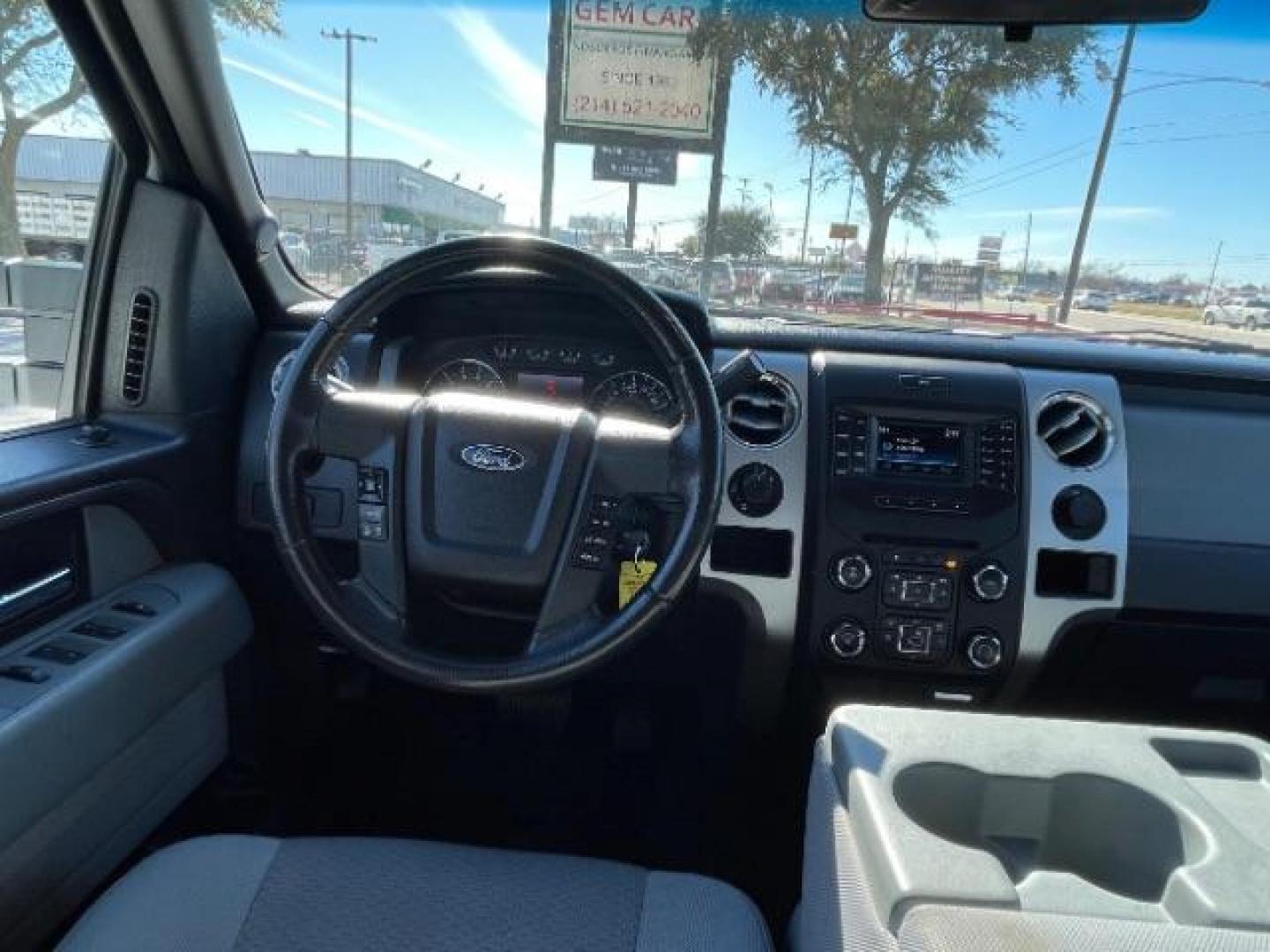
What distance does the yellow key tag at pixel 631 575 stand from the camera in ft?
5.37

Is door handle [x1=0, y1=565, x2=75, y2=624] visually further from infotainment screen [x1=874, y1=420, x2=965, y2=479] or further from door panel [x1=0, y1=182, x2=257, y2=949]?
infotainment screen [x1=874, y1=420, x2=965, y2=479]

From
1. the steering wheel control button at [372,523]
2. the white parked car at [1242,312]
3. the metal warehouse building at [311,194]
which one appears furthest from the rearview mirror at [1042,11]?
the steering wheel control button at [372,523]

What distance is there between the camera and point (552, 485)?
1.66 m

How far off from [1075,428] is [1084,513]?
0.64 ft

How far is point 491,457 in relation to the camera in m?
1.69

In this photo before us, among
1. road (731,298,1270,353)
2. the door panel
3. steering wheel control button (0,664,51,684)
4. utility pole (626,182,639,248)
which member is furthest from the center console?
steering wheel control button (0,664,51,684)

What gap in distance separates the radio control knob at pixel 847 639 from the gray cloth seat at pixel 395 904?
804 millimetres

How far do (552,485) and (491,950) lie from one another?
746mm

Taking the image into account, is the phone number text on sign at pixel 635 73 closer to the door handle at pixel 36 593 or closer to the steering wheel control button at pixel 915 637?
the steering wheel control button at pixel 915 637

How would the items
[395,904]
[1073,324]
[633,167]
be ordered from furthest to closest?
[1073,324]
[633,167]
[395,904]

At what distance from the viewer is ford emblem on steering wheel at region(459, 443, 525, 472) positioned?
1.68 m

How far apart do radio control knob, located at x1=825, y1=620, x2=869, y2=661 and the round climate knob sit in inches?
9.2

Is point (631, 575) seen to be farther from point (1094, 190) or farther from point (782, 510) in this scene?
point (1094, 190)

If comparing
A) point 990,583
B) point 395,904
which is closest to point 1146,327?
point 990,583
